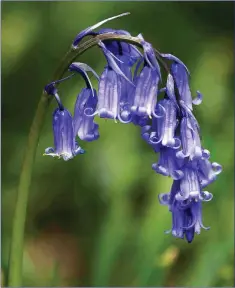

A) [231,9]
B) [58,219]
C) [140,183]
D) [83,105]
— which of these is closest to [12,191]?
[58,219]

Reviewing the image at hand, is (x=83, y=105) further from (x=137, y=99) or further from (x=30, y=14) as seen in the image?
(x=30, y=14)

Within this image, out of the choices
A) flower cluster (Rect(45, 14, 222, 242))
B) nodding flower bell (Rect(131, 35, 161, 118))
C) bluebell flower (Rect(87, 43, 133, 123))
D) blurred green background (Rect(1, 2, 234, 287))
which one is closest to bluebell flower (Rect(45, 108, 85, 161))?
flower cluster (Rect(45, 14, 222, 242))

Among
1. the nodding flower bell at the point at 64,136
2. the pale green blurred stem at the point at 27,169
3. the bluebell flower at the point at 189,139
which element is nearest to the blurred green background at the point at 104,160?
the pale green blurred stem at the point at 27,169

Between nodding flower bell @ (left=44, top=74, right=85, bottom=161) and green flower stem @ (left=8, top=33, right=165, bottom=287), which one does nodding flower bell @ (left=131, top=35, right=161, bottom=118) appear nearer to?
green flower stem @ (left=8, top=33, right=165, bottom=287)

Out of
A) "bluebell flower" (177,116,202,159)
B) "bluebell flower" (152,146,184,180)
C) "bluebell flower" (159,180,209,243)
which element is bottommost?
"bluebell flower" (159,180,209,243)

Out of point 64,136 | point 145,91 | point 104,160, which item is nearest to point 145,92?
point 145,91

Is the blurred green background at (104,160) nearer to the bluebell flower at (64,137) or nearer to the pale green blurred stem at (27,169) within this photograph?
the pale green blurred stem at (27,169)

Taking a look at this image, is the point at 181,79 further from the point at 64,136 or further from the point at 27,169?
the point at 27,169

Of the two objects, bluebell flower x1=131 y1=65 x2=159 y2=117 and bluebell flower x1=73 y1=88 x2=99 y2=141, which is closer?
bluebell flower x1=131 y1=65 x2=159 y2=117
